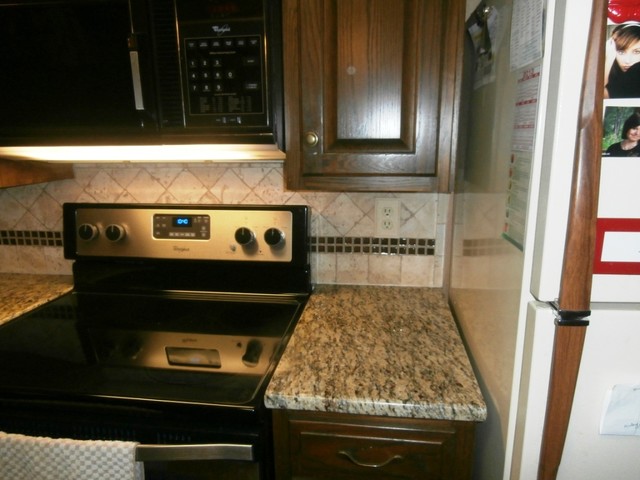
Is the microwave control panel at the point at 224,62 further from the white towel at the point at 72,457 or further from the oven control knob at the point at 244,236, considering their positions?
the white towel at the point at 72,457

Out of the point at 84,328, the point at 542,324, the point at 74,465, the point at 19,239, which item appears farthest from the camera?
the point at 19,239

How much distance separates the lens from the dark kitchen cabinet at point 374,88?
0.87 m

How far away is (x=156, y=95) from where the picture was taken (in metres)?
0.92

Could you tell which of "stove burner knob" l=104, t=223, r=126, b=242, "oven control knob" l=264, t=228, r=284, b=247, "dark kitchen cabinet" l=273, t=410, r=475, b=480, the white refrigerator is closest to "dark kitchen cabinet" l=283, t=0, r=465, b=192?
the white refrigerator

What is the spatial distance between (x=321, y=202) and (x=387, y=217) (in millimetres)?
223

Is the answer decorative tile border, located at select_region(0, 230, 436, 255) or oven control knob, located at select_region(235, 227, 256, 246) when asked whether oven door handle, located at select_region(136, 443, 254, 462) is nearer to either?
oven control knob, located at select_region(235, 227, 256, 246)

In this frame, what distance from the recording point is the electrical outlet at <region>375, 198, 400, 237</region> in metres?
1.28

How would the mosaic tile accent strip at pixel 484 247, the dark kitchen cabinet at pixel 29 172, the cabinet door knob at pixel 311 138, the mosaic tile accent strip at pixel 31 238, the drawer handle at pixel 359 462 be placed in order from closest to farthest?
the mosaic tile accent strip at pixel 484 247, the drawer handle at pixel 359 462, the cabinet door knob at pixel 311 138, the dark kitchen cabinet at pixel 29 172, the mosaic tile accent strip at pixel 31 238

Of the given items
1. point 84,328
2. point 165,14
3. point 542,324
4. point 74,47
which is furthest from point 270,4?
point 84,328

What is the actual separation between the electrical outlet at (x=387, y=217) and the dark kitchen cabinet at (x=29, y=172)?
1069 millimetres

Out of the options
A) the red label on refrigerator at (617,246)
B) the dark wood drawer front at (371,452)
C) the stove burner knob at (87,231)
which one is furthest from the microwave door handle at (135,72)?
the red label on refrigerator at (617,246)

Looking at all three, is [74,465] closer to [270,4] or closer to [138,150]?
[138,150]

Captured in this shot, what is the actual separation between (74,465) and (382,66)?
1.04m

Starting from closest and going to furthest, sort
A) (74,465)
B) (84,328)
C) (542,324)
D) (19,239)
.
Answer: (542,324)
(74,465)
(84,328)
(19,239)
